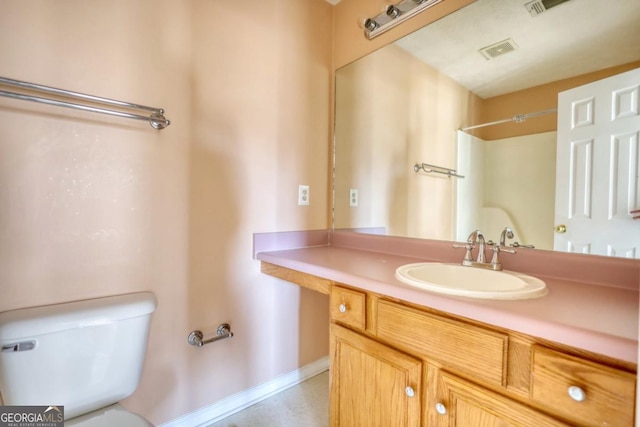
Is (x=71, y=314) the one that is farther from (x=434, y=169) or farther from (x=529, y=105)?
(x=529, y=105)

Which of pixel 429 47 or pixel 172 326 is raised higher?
pixel 429 47

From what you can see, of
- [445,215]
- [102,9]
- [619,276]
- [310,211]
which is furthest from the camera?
[310,211]

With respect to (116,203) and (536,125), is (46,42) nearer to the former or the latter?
(116,203)

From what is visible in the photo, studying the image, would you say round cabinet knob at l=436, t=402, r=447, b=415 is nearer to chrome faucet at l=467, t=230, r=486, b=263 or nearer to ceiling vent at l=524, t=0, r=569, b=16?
chrome faucet at l=467, t=230, r=486, b=263

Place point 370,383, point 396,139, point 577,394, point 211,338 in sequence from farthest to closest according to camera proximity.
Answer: point 396,139, point 211,338, point 370,383, point 577,394

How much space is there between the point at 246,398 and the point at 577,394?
4.73 feet

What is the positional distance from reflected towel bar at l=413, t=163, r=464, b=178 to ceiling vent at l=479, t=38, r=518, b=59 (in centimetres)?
52

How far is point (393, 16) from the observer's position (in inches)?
58.1

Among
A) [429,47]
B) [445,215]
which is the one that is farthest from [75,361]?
[429,47]

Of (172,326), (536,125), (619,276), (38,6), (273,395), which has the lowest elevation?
(273,395)

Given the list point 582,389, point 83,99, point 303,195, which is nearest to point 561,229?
point 582,389

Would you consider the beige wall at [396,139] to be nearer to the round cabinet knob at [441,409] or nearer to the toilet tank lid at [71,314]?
the round cabinet knob at [441,409]

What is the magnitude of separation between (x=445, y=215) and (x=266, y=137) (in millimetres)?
992

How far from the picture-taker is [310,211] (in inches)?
68.7
